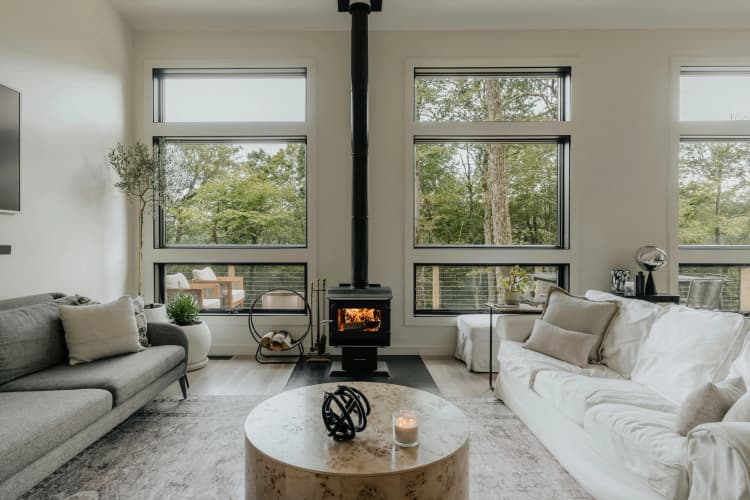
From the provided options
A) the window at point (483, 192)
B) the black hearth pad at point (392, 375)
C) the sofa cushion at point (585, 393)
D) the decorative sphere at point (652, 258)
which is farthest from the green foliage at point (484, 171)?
the sofa cushion at point (585, 393)

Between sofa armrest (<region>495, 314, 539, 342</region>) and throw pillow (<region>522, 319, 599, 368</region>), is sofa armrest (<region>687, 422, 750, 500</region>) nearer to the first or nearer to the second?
throw pillow (<region>522, 319, 599, 368</region>)

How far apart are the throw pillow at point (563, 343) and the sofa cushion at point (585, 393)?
9.7 inches

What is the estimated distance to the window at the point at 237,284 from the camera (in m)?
4.39

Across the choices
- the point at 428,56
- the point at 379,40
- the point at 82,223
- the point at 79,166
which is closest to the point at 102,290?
the point at 82,223

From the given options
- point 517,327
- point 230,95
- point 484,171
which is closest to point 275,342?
point 517,327

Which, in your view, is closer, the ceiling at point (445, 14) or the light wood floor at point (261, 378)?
the light wood floor at point (261, 378)

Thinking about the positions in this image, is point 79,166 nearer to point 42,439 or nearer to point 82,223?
point 82,223

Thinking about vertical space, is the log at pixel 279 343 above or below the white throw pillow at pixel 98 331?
below

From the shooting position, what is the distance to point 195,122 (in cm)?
431

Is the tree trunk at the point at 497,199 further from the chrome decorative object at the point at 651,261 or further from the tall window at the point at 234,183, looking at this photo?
the tall window at the point at 234,183

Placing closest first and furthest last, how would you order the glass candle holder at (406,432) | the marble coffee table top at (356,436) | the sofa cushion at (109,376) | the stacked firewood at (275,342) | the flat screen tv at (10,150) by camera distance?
the marble coffee table top at (356,436) → the glass candle holder at (406,432) → the sofa cushion at (109,376) → the flat screen tv at (10,150) → the stacked firewood at (275,342)

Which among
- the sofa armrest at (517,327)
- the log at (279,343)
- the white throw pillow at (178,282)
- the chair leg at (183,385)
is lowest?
the chair leg at (183,385)

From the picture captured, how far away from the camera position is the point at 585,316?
9.19 feet

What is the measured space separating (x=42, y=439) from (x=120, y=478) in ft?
1.53
